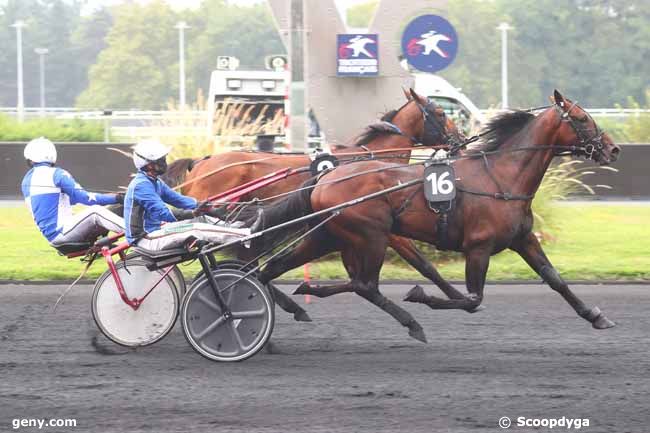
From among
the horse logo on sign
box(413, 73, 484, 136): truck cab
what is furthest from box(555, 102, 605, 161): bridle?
box(413, 73, 484, 136): truck cab

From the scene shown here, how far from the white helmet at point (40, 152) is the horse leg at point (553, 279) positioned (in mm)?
3061

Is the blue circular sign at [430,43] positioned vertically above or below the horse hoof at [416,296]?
above

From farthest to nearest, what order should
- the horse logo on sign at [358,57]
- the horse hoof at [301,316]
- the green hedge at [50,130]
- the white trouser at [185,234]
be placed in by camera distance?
the green hedge at [50,130] → the horse logo on sign at [358,57] → the horse hoof at [301,316] → the white trouser at [185,234]

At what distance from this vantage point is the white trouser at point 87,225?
22.8ft

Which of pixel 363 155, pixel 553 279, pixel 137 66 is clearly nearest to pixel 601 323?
pixel 553 279

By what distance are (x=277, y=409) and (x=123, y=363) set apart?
4.62ft

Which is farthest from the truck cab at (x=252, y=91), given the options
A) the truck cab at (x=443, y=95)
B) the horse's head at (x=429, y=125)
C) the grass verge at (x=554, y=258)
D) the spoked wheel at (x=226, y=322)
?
the spoked wheel at (x=226, y=322)

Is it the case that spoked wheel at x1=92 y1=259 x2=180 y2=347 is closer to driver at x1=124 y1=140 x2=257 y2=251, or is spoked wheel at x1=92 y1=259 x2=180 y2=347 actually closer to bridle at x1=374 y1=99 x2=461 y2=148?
driver at x1=124 y1=140 x2=257 y2=251

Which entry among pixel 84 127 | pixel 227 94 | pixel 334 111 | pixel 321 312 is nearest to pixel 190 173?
pixel 321 312

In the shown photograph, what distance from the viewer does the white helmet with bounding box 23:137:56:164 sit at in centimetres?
705

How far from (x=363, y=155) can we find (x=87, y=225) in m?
2.31

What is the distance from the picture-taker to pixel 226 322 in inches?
252

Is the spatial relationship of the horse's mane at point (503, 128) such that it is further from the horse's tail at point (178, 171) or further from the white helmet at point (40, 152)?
the horse's tail at point (178, 171)

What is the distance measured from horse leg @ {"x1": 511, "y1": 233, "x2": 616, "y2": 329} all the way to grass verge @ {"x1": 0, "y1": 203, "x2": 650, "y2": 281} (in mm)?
2866
